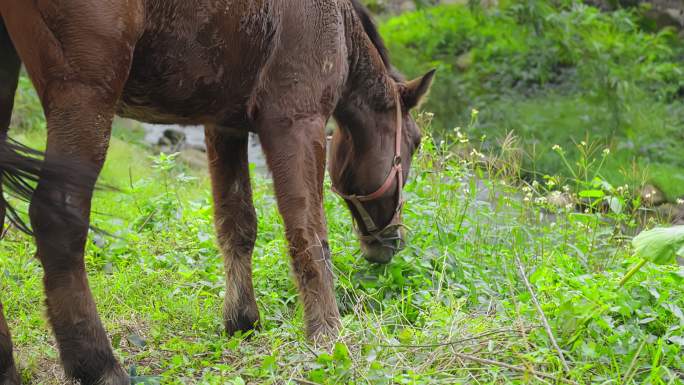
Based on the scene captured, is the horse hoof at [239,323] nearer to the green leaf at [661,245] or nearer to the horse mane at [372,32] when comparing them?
the horse mane at [372,32]

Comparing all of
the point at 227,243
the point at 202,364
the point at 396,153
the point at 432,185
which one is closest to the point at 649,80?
the point at 432,185

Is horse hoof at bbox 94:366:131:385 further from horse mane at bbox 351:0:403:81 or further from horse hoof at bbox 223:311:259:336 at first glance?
horse mane at bbox 351:0:403:81

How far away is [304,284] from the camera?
4.08m

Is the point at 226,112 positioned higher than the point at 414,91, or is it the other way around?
the point at 226,112

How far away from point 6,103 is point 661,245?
279 cm

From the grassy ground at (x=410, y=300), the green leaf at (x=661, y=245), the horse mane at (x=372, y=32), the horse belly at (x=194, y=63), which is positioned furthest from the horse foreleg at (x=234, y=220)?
the green leaf at (x=661, y=245)

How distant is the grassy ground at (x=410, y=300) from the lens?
3395 millimetres

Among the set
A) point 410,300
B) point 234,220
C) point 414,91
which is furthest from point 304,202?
point 414,91

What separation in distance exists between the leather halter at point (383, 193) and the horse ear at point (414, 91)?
71 mm

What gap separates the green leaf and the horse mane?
2.13 meters

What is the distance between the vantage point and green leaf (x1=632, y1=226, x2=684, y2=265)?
324 centimetres

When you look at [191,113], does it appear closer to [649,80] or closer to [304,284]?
[304,284]

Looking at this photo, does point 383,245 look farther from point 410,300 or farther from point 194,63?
point 194,63

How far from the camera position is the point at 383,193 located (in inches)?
195
